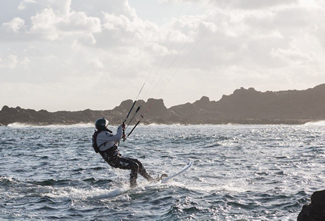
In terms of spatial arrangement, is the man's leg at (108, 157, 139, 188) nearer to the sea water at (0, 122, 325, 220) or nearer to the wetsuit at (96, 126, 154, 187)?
the wetsuit at (96, 126, 154, 187)

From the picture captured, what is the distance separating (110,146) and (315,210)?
7.27 metres

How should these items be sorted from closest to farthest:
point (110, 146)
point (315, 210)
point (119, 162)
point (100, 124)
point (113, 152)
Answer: point (315, 210), point (100, 124), point (110, 146), point (113, 152), point (119, 162)

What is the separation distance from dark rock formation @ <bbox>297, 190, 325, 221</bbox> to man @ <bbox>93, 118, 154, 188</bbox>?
639 cm

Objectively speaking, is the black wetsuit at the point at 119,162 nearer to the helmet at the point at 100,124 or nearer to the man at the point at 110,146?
the man at the point at 110,146

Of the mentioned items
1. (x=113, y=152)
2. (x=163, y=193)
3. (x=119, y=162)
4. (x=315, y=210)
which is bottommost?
(x=163, y=193)

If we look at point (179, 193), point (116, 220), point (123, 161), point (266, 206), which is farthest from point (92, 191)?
point (266, 206)

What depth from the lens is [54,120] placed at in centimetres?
19925

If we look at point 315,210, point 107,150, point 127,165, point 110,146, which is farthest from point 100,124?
point 315,210

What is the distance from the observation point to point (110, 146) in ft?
41.7

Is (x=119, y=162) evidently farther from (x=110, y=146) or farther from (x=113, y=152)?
(x=110, y=146)

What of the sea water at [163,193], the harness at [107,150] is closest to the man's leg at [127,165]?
the harness at [107,150]

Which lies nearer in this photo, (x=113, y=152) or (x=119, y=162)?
(x=113, y=152)

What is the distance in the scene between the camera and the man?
40.5ft

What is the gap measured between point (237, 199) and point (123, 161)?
4132 mm
